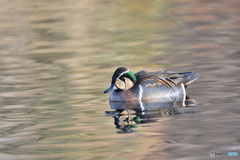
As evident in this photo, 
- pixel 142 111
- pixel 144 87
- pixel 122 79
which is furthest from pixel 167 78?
pixel 142 111

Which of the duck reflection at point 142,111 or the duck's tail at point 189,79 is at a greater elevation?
the duck's tail at point 189,79

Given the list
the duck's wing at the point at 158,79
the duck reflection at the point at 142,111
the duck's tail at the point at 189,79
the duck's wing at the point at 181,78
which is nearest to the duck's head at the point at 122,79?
the duck's wing at the point at 158,79

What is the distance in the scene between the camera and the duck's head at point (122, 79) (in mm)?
11359

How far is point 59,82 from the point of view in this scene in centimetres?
1312

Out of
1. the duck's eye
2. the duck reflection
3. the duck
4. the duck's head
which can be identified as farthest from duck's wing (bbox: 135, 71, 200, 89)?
the duck reflection

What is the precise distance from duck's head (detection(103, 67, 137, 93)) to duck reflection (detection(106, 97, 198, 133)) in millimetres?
300

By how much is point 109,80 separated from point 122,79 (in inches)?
68.1

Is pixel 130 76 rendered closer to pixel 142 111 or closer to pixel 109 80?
pixel 142 111

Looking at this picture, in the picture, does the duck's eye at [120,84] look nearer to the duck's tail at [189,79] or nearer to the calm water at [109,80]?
the calm water at [109,80]

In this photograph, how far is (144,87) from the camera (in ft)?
37.3

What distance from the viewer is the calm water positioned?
841 cm

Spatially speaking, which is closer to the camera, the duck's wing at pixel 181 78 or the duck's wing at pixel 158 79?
the duck's wing at pixel 158 79

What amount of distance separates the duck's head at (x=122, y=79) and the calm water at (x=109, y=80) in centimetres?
32

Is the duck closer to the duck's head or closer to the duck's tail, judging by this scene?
the duck's head
